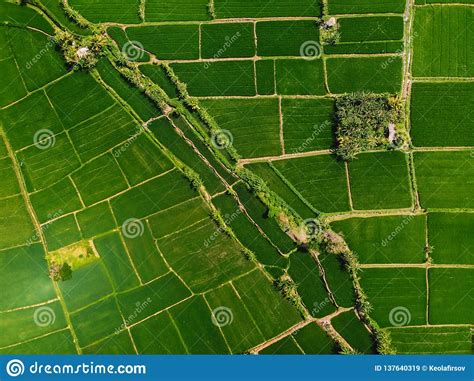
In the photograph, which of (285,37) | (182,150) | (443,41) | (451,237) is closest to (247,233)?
(182,150)

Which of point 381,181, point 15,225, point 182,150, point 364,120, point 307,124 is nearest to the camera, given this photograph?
point 364,120

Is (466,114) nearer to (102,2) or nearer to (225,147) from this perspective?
(225,147)

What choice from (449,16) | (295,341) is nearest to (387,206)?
(295,341)

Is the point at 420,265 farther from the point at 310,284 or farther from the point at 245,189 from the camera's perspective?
the point at 245,189

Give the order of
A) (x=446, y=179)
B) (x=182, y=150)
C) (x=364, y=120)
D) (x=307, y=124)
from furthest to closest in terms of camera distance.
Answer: (x=182, y=150)
(x=307, y=124)
(x=446, y=179)
(x=364, y=120)

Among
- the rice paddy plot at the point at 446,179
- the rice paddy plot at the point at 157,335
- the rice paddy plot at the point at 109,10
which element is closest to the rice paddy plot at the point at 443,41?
the rice paddy plot at the point at 446,179

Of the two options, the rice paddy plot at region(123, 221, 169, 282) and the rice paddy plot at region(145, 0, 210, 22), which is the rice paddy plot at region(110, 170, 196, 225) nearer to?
the rice paddy plot at region(123, 221, 169, 282)

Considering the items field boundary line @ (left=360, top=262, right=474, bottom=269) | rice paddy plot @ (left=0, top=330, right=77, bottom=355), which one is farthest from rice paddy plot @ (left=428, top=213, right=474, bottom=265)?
rice paddy plot @ (left=0, top=330, right=77, bottom=355)
